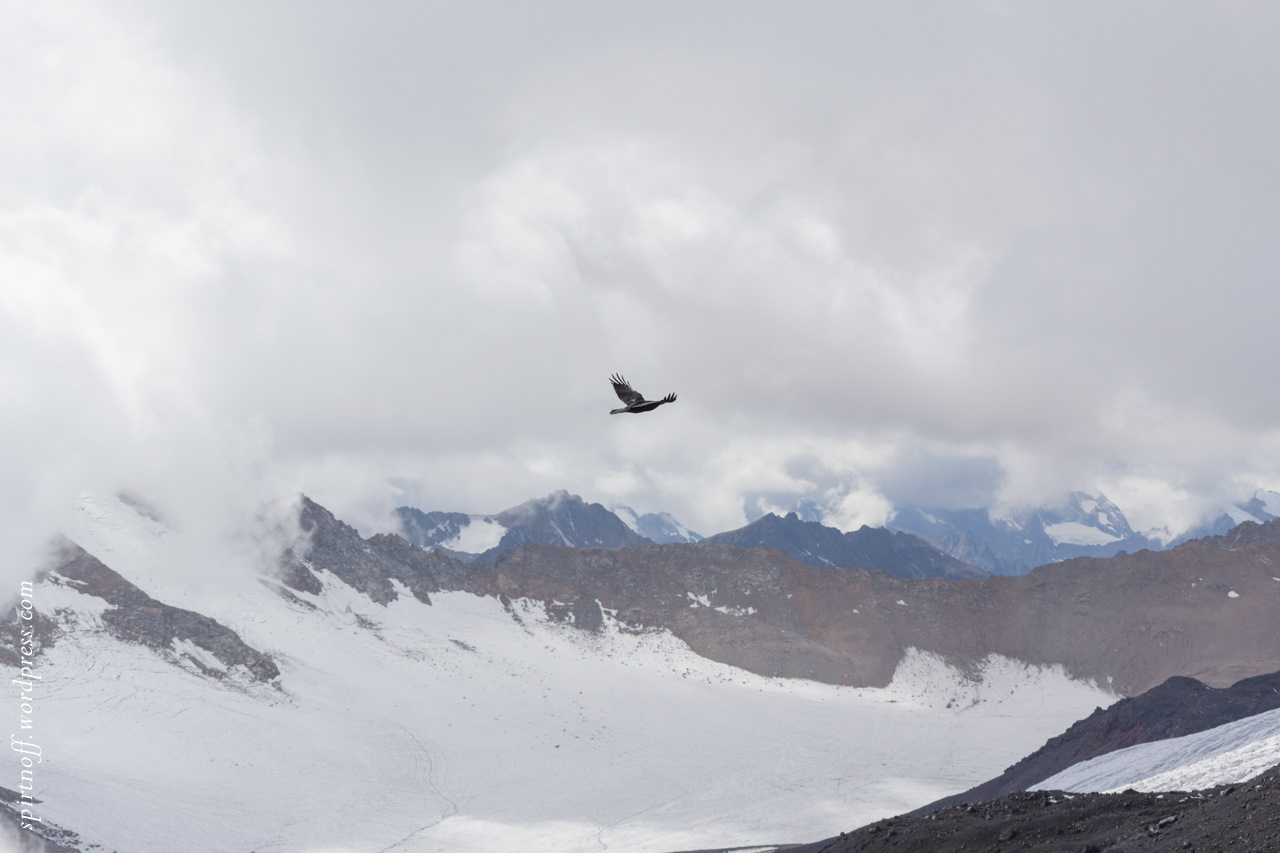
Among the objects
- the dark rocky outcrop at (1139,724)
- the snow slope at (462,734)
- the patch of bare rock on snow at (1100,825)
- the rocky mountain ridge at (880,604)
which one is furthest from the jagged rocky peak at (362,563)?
the patch of bare rock on snow at (1100,825)

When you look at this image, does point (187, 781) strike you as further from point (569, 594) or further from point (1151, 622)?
point (1151, 622)

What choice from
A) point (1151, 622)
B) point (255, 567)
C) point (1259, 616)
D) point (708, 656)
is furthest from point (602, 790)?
point (1259, 616)

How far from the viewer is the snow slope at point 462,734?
196ft

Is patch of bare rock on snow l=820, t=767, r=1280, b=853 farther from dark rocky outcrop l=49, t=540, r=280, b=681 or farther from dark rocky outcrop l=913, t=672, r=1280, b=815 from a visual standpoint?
dark rocky outcrop l=49, t=540, r=280, b=681

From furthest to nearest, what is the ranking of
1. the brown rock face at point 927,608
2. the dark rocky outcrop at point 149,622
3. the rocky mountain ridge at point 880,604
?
the brown rock face at point 927,608 → the rocky mountain ridge at point 880,604 → the dark rocky outcrop at point 149,622

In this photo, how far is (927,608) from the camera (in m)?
144

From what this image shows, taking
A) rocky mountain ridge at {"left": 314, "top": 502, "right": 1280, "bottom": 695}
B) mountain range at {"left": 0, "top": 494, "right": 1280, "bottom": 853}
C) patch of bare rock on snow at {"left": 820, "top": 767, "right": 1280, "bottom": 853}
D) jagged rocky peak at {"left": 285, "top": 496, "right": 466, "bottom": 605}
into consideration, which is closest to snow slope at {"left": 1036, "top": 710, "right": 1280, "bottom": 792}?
mountain range at {"left": 0, "top": 494, "right": 1280, "bottom": 853}

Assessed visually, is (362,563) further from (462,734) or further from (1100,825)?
(1100,825)

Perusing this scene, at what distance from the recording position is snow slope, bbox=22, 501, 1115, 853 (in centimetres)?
5972

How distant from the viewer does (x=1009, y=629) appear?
139 metres

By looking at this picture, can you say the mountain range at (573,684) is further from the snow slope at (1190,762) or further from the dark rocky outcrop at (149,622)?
the snow slope at (1190,762)

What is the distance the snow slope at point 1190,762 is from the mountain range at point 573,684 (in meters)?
1.40

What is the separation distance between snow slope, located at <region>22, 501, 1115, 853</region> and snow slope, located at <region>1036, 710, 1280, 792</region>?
22554 mm

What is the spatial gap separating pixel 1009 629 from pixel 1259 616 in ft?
116
